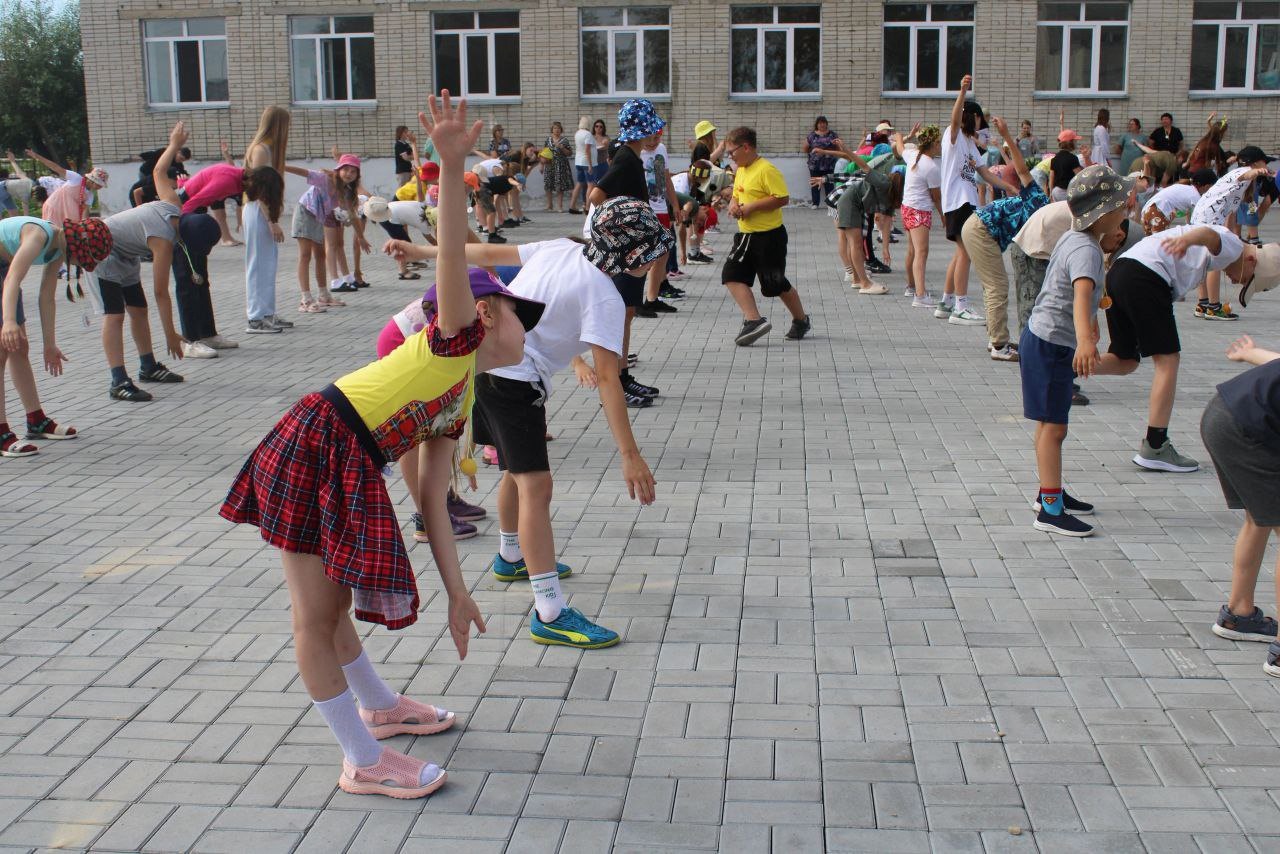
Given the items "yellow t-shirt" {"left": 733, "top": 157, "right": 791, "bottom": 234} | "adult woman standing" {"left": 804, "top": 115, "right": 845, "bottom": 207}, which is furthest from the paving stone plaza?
"adult woman standing" {"left": 804, "top": 115, "right": 845, "bottom": 207}

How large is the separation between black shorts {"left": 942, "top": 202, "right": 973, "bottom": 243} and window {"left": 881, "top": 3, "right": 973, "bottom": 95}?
15.9 metres

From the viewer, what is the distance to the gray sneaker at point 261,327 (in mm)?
12461

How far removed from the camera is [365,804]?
11.8 feet

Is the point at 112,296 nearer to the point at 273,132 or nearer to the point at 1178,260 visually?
the point at 273,132

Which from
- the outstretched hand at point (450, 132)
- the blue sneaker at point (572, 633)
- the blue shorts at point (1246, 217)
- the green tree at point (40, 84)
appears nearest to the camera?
the outstretched hand at point (450, 132)

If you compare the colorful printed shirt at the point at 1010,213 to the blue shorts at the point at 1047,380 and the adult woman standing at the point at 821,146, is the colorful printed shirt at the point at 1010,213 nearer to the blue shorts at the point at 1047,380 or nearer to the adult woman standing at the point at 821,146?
the blue shorts at the point at 1047,380

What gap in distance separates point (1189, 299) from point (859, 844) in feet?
40.7

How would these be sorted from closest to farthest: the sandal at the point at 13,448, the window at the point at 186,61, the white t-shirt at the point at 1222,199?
the sandal at the point at 13,448 < the white t-shirt at the point at 1222,199 < the window at the point at 186,61

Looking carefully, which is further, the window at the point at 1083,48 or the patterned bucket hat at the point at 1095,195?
the window at the point at 1083,48

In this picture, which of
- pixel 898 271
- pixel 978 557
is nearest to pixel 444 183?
pixel 978 557

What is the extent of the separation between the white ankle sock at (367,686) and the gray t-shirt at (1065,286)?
3678mm

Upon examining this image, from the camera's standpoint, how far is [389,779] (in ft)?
12.0

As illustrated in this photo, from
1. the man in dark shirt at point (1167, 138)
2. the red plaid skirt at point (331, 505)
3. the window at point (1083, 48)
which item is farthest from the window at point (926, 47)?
the red plaid skirt at point (331, 505)

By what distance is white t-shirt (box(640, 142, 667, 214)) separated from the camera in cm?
1284
